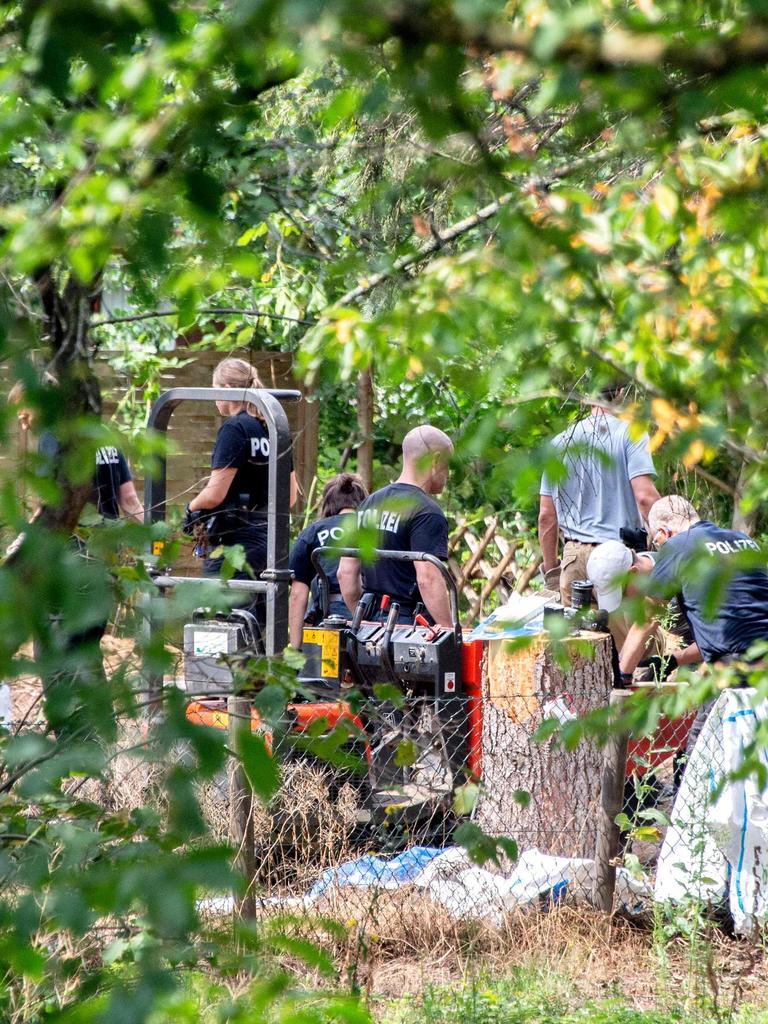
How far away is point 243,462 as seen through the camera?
232 inches

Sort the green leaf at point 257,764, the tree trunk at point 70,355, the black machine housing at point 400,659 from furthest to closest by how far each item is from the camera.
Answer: the black machine housing at point 400,659 → the tree trunk at point 70,355 → the green leaf at point 257,764

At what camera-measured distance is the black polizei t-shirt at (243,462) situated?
5.87m

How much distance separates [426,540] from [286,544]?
0.84 metres

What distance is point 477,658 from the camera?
564 centimetres

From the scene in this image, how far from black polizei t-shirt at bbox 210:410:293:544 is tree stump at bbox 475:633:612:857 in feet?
5.07

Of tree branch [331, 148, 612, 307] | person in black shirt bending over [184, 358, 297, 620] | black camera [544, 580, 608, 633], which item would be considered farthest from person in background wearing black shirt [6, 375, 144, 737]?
person in black shirt bending over [184, 358, 297, 620]

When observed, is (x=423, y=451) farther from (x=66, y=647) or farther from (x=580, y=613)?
(x=66, y=647)

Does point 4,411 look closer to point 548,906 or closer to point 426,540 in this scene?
point 548,906

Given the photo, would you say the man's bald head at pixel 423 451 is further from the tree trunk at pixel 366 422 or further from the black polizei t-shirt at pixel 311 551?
the tree trunk at pixel 366 422

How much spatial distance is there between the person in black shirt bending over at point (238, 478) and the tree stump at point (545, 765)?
1.33 metres

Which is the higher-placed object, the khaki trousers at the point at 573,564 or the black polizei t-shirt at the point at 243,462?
the black polizei t-shirt at the point at 243,462

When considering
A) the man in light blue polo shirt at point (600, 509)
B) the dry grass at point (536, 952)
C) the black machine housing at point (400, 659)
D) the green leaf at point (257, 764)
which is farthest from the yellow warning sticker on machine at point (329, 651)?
the green leaf at point (257, 764)

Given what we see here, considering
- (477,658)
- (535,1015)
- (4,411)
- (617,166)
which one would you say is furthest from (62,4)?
(477,658)

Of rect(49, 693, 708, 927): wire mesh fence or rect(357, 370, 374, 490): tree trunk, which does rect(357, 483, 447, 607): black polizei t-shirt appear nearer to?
rect(49, 693, 708, 927): wire mesh fence
